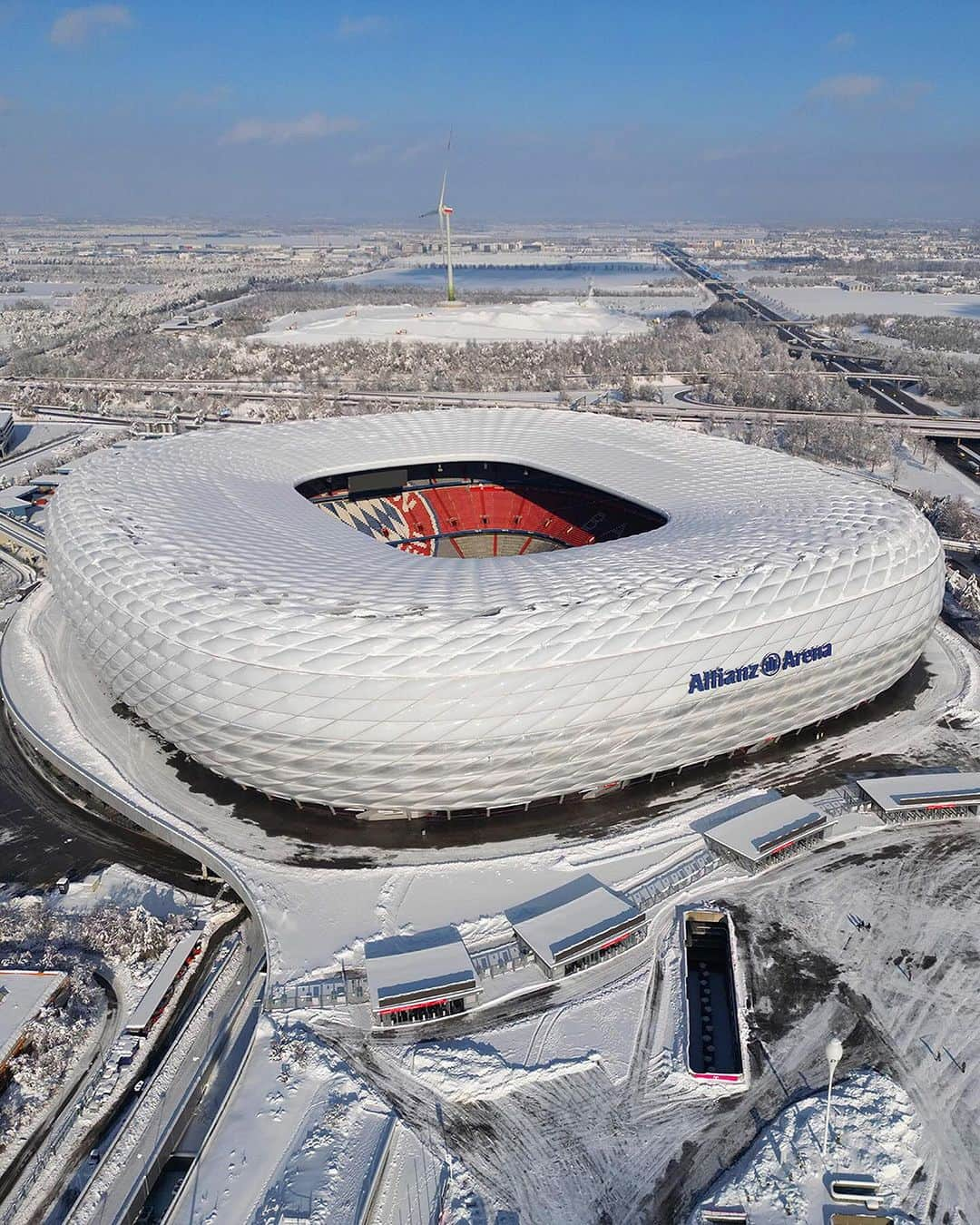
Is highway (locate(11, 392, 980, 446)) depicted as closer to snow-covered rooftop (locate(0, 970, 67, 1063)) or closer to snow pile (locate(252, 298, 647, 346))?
snow pile (locate(252, 298, 647, 346))

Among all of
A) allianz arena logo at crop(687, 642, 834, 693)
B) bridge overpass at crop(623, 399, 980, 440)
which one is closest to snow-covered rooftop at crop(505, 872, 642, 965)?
allianz arena logo at crop(687, 642, 834, 693)

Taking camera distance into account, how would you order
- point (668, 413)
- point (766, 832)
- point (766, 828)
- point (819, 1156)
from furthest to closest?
point (668, 413) → point (766, 828) → point (766, 832) → point (819, 1156)

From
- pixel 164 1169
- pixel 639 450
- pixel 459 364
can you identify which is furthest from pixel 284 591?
pixel 459 364

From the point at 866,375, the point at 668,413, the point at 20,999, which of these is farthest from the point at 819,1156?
the point at 866,375

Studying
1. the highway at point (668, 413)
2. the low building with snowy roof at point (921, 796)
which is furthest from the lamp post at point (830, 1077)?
the highway at point (668, 413)

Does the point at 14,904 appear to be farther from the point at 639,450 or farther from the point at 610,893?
the point at 639,450

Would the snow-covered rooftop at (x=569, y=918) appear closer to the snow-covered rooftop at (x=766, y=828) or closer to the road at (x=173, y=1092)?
the snow-covered rooftop at (x=766, y=828)

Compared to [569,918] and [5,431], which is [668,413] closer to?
[5,431]
